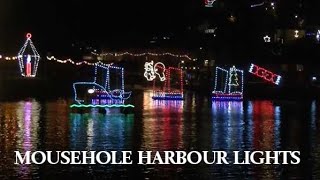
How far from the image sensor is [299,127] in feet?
74.7

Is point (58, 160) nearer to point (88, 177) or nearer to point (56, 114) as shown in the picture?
point (88, 177)

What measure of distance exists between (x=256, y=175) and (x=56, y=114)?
15.0 m

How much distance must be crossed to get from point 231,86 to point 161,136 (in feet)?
80.6

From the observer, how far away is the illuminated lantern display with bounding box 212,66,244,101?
4012cm

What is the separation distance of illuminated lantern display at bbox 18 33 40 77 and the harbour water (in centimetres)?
2264

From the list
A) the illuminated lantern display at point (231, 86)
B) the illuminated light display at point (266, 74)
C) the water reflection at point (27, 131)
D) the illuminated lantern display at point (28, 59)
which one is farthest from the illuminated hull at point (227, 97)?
the illuminated lantern display at point (28, 59)

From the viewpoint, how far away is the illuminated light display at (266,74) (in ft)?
149

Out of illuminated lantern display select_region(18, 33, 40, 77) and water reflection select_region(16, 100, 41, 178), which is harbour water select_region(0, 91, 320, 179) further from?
illuminated lantern display select_region(18, 33, 40, 77)

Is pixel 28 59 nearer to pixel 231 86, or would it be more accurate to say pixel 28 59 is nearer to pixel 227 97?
pixel 231 86

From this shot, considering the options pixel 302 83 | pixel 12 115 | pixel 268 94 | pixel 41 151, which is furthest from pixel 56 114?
pixel 302 83

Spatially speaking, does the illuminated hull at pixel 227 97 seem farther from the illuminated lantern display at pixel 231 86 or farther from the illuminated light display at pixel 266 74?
the illuminated light display at pixel 266 74

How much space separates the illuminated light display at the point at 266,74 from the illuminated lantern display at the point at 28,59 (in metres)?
17.6

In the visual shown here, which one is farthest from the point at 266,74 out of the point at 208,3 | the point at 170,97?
the point at 208,3

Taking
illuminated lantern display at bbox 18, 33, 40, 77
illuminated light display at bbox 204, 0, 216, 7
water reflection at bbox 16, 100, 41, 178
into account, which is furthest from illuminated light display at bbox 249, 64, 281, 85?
illuminated light display at bbox 204, 0, 216, 7
